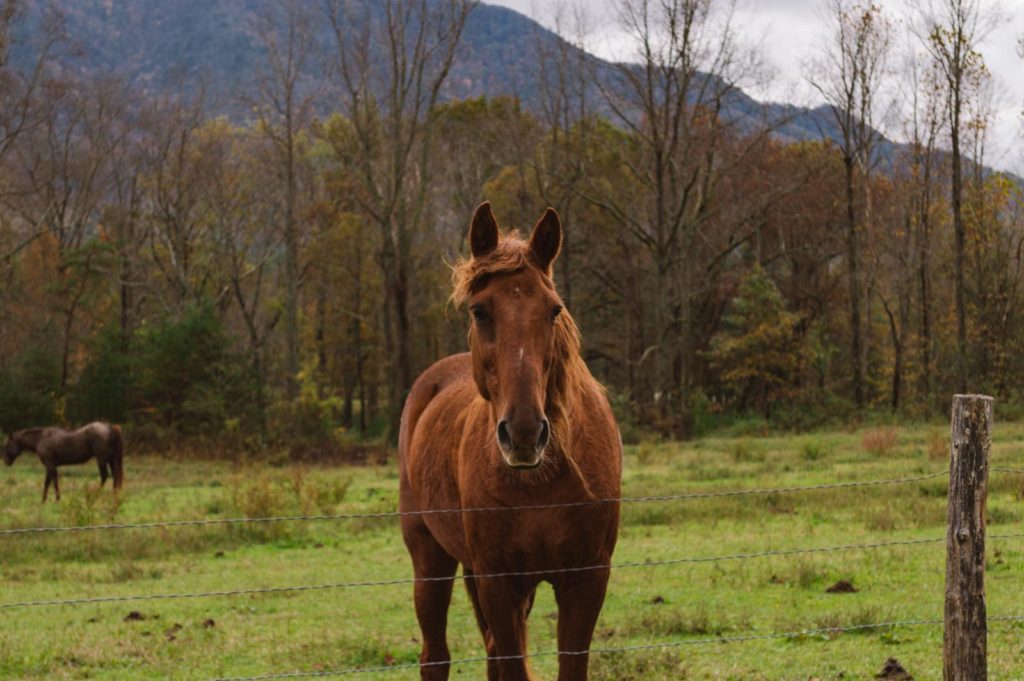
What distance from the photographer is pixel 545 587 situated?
10.7 meters

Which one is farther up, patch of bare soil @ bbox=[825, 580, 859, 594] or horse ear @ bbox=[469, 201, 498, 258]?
horse ear @ bbox=[469, 201, 498, 258]

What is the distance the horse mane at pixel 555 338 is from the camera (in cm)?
435

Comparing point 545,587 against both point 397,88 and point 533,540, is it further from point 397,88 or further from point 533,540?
point 397,88

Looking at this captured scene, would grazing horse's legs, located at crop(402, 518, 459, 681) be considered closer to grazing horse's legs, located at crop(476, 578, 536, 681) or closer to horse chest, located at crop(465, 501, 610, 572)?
grazing horse's legs, located at crop(476, 578, 536, 681)

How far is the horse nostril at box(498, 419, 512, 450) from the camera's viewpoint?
3.78m

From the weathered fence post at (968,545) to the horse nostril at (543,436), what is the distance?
1718mm

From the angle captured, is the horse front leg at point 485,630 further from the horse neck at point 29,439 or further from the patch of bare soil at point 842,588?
the horse neck at point 29,439

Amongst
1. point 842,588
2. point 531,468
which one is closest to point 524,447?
point 531,468

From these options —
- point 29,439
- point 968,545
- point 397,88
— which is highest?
point 397,88

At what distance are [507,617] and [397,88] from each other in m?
29.4

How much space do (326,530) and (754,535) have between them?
6.06 meters

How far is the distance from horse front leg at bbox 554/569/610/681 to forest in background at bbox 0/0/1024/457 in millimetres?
20931

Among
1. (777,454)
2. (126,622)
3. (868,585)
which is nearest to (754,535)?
(868,585)

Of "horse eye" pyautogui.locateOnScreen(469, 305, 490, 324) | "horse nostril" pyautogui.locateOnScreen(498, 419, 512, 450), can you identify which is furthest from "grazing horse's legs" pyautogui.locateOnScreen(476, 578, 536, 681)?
"horse eye" pyautogui.locateOnScreen(469, 305, 490, 324)
